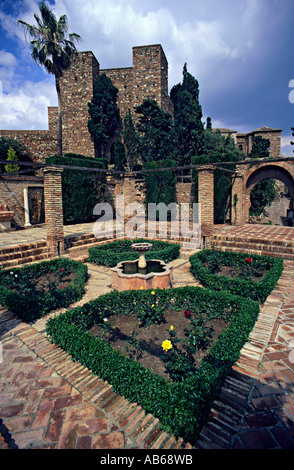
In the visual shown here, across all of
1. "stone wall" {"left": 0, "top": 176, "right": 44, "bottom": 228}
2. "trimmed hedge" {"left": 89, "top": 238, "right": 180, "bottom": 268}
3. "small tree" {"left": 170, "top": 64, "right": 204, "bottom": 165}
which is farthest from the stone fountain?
"small tree" {"left": 170, "top": 64, "right": 204, "bottom": 165}

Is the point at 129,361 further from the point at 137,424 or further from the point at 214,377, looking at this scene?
the point at 214,377

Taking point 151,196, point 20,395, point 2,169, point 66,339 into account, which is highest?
point 2,169

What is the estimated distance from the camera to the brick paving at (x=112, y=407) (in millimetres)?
2215

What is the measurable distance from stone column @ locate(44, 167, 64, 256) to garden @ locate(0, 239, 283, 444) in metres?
1.85

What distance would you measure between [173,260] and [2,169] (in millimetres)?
15017

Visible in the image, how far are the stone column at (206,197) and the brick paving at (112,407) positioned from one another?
597cm

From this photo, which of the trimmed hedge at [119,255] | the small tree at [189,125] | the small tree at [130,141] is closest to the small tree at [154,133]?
the small tree at [130,141]

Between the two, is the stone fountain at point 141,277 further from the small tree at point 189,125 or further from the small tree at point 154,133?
the small tree at point 189,125

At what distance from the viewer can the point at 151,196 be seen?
1689 centimetres

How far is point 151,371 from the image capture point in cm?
304

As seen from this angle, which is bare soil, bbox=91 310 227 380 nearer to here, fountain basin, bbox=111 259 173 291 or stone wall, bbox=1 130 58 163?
fountain basin, bbox=111 259 173 291

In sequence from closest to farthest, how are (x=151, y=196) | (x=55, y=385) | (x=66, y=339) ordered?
(x=55, y=385)
(x=66, y=339)
(x=151, y=196)
